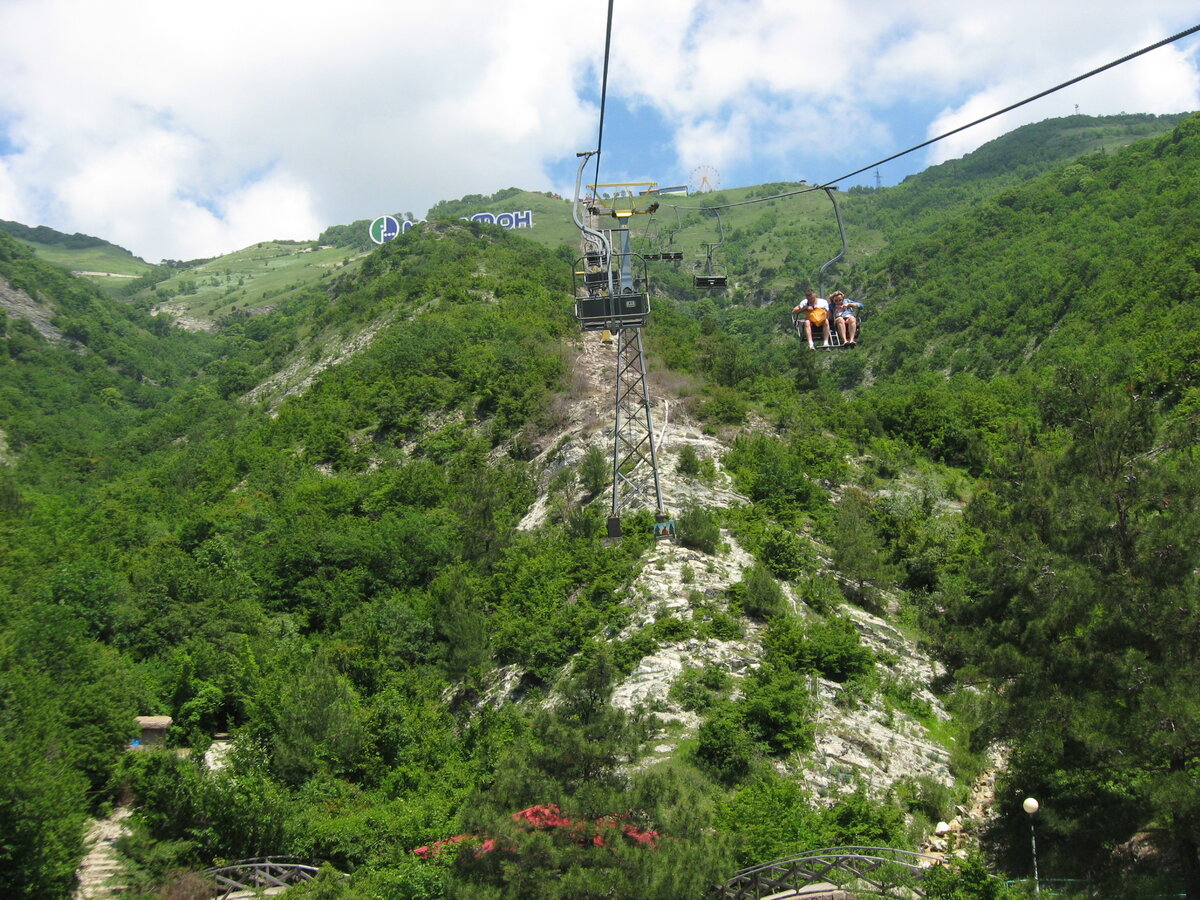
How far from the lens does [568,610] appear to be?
3166cm

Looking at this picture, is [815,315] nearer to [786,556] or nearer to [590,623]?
[590,623]

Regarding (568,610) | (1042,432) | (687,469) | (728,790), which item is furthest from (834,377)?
(728,790)

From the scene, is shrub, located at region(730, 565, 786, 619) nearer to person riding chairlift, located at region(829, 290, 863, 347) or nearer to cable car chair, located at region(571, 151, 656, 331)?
cable car chair, located at region(571, 151, 656, 331)

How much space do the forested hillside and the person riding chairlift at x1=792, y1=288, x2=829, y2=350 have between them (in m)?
7.82

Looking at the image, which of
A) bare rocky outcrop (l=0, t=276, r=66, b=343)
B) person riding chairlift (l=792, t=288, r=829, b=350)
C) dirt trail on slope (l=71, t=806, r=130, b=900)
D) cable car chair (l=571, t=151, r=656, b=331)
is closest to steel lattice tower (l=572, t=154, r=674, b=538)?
cable car chair (l=571, t=151, r=656, b=331)

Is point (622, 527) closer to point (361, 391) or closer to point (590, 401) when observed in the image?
point (590, 401)

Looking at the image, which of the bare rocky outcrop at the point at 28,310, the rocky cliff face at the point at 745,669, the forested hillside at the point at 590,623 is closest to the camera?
the forested hillside at the point at 590,623

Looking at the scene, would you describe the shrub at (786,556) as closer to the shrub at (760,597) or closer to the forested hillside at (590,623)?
the forested hillside at (590,623)

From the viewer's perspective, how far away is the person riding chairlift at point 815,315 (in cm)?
1873

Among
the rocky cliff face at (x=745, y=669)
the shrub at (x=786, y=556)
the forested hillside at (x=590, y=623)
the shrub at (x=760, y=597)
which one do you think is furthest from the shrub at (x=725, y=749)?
the shrub at (x=786, y=556)

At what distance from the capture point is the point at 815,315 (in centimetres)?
1875

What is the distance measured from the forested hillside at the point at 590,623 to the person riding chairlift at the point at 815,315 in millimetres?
7821

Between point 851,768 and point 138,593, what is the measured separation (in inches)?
1149

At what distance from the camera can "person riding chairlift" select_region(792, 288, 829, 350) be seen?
1873 cm
